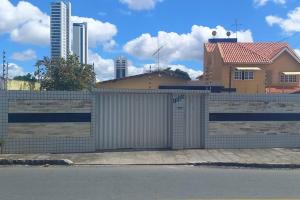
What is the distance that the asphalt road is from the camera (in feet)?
32.5

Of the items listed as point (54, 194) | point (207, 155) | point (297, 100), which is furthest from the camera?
point (297, 100)

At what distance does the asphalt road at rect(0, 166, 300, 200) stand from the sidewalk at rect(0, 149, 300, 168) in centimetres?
92

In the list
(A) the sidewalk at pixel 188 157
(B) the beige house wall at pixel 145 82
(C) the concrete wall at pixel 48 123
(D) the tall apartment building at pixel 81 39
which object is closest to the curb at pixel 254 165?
(A) the sidewalk at pixel 188 157

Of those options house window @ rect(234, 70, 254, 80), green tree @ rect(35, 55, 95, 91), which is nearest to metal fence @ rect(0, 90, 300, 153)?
green tree @ rect(35, 55, 95, 91)

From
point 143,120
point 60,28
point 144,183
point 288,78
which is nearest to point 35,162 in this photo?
point 143,120

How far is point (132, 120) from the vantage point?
18.7 m

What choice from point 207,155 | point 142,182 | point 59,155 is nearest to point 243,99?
point 207,155

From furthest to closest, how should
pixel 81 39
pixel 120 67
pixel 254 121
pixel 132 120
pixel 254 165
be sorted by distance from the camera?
pixel 120 67 → pixel 81 39 → pixel 254 121 → pixel 132 120 → pixel 254 165

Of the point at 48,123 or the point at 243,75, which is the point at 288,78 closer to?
the point at 243,75

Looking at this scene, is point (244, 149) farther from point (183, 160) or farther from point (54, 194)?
point (54, 194)

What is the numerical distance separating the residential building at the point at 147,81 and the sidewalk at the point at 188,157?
26484 mm

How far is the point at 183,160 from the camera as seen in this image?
16141mm

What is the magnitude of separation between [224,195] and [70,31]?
37692mm

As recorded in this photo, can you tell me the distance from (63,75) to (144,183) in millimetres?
25309
